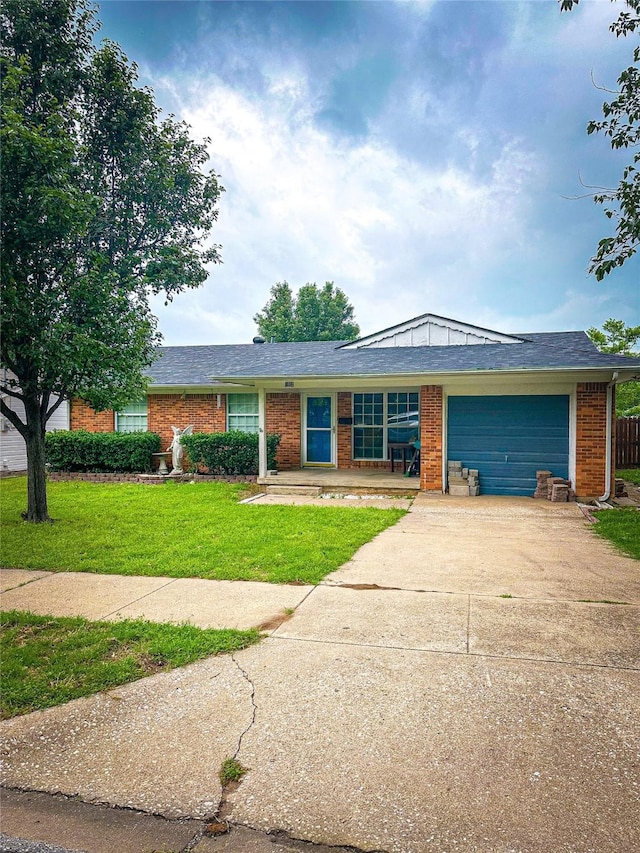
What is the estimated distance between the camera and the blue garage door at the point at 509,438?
37.2ft

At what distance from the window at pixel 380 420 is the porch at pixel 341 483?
4.83ft

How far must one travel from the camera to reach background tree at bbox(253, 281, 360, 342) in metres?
42.1

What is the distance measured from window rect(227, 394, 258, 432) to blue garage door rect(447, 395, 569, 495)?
584 cm

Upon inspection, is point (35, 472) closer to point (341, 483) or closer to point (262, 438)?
point (262, 438)

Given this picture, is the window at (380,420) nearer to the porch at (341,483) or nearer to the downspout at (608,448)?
the porch at (341,483)

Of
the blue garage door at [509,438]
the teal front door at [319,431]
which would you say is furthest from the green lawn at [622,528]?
the teal front door at [319,431]

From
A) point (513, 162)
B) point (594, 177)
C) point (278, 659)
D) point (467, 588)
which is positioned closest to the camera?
point (278, 659)

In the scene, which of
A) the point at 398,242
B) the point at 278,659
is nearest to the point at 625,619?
the point at 278,659

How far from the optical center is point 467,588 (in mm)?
5363

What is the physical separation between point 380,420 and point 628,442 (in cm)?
861

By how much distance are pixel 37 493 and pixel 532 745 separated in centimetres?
801

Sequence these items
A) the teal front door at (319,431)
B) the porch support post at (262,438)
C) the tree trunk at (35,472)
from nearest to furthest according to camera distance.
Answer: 1. the tree trunk at (35,472)
2. the porch support post at (262,438)
3. the teal front door at (319,431)

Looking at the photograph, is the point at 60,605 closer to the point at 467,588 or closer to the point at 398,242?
the point at 467,588

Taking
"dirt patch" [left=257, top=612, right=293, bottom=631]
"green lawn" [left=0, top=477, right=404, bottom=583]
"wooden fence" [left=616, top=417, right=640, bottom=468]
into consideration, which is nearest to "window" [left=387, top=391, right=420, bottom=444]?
"green lawn" [left=0, top=477, right=404, bottom=583]
